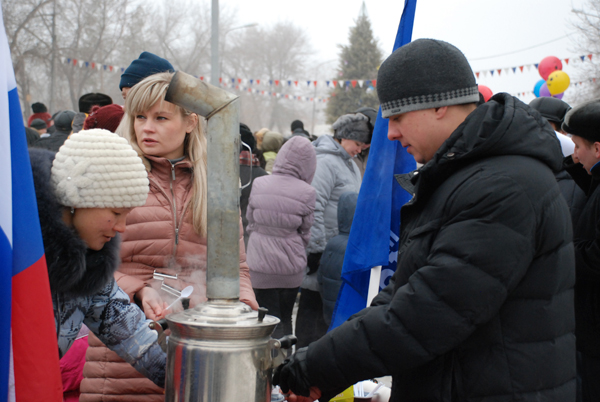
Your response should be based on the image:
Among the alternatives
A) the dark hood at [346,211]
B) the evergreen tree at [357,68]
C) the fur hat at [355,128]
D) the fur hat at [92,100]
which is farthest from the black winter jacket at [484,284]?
the evergreen tree at [357,68]

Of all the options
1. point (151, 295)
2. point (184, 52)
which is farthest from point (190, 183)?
point (184, 52)

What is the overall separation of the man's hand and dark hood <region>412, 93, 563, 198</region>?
1.12 metres

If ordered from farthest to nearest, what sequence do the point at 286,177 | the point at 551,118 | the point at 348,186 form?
the point at 348,186 → the point at 286,177 → the point at 551,118

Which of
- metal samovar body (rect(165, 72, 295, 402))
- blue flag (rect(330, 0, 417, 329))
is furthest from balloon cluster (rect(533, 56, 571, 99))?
metal samovar body (rect(165, 72, 295, 402))

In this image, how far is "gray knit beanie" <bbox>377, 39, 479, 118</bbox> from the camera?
6.30ft

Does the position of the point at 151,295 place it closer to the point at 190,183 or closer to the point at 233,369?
the point at 190,183

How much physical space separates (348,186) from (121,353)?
3.71m

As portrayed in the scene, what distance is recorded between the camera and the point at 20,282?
4.93 ft

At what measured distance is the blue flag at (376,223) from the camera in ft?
10.6

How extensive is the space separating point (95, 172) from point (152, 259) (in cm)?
75

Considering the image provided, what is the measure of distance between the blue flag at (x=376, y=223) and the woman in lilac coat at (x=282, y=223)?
169 cm

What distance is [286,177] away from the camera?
16.6 ft

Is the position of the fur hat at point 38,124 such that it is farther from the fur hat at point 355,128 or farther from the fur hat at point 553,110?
the fur hat at point 553,110

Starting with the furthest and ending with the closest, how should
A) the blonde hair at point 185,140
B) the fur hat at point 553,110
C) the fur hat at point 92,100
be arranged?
the fur hat at point 92,100, the fur hat at point 553,110, the blonde hair at point 185,140
